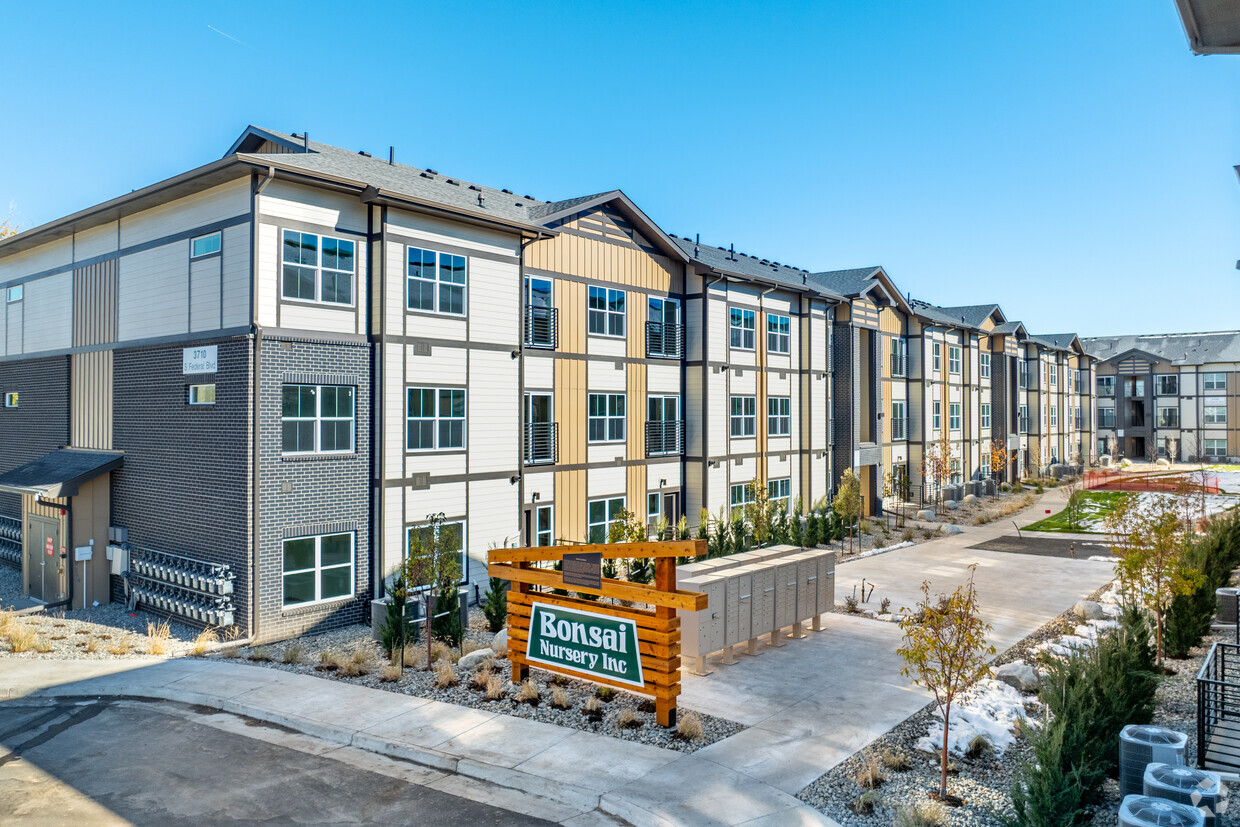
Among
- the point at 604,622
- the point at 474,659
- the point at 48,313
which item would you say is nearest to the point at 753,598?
the point at 604,622

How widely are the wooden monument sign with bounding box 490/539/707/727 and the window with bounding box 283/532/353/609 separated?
5.92 m

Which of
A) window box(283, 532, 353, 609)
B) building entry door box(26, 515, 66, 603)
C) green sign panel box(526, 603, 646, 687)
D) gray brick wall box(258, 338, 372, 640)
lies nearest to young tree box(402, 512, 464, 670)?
window box(283, 532, 353, 609)

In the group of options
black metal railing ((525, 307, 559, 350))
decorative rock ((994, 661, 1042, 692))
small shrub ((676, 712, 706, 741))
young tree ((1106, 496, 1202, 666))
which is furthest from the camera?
black metal railing ((525, 307, 559, 350))

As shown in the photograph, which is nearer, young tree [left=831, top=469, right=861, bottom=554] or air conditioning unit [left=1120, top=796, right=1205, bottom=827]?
air conditioning unit [left=1120, top=796, right=1205, bottom=827]

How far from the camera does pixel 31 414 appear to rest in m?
25.9

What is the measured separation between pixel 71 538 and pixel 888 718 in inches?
792

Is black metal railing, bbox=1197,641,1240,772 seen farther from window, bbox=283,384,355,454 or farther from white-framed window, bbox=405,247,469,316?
white-framed window, bbox=405,247,469,316

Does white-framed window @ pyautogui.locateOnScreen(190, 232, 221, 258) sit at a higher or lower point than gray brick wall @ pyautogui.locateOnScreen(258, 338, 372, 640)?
higher

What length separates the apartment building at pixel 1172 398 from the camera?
250 ft

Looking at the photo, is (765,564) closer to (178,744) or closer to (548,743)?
(548,743)

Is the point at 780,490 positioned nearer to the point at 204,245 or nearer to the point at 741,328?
the point at 741,328

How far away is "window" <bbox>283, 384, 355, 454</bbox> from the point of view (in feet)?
59.6

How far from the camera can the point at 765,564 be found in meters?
17.3

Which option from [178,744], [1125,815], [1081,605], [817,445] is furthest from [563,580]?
[817,445]
